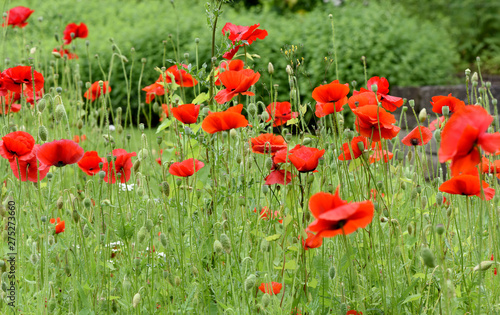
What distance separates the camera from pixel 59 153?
125cm

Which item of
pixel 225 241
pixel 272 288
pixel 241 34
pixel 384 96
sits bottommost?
pixel 272 288

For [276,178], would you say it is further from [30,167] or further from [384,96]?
[30,167]

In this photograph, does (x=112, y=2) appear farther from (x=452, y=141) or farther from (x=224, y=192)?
(x=452, y=141)

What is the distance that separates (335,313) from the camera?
133 centimetres

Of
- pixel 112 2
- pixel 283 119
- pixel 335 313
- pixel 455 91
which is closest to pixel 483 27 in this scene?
pixel 455 91

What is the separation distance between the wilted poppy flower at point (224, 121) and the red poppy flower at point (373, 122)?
25 centimetres

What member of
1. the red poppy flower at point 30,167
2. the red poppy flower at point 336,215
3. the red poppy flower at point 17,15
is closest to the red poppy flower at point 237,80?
the red poppy flower at point 30,167

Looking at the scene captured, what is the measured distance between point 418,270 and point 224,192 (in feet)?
1.91

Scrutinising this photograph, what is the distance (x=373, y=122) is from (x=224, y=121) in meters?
0.33

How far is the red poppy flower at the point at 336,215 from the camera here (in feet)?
2.74

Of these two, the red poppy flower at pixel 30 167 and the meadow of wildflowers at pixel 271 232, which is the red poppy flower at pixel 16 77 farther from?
the red poppy flower at pixel 30 167

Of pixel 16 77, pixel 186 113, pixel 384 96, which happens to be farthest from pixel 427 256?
pixel 16 77

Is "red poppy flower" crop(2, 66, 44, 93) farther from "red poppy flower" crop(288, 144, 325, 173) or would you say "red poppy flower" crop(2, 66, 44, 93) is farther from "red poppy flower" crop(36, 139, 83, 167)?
"red poppy flower" crop(288, 144, 325, 173)

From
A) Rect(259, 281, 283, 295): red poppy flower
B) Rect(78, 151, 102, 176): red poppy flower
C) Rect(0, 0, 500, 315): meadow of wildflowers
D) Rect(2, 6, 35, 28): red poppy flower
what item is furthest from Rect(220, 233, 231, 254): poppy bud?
Rect(2, 6, 35, 28): red poppy flower
